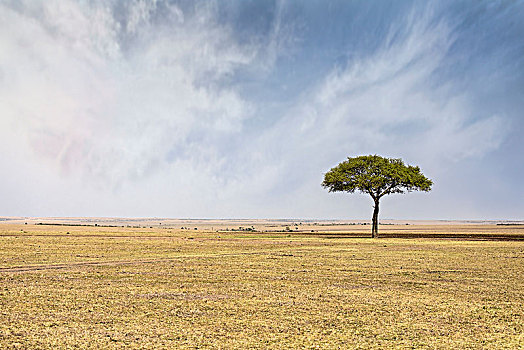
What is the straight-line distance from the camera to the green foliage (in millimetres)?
56438

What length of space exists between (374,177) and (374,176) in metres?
0.29

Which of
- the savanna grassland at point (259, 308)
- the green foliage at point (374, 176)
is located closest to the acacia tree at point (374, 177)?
the green foliage at point (374, 176)

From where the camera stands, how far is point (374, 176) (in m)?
56.9

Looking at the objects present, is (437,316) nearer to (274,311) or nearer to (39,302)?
(274,311)

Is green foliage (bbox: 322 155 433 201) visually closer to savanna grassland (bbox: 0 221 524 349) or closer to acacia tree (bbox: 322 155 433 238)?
acacia tree (bbox: 322 155 433 238)

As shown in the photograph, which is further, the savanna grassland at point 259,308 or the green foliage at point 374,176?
the green foliage at point 374,176

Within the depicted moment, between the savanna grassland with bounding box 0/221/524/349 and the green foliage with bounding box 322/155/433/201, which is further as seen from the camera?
the green foliage with bounding box 322/155/433/201

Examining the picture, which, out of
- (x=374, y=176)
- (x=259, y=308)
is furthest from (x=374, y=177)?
(x=259, y=308)

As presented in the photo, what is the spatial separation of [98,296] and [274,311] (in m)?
5.17

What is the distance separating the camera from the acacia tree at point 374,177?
56.4m

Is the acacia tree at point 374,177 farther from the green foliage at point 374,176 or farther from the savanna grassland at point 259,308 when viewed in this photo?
the savanna grassland at point 259,308

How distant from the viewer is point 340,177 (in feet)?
189

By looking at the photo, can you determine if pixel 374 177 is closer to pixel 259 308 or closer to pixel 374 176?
pixel 374 176

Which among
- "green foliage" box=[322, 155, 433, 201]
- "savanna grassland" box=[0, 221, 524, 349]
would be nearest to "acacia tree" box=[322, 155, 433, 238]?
"green foliage" box=[322, 155, 433, 201]
